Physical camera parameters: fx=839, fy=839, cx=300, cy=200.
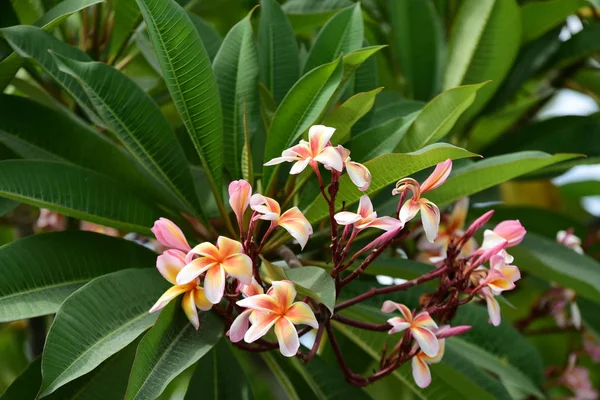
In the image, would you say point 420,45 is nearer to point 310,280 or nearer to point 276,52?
point 276,52

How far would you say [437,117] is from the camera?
981mm

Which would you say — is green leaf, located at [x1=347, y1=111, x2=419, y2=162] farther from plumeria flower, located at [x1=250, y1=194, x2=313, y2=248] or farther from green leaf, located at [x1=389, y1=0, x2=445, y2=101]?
green leaf, located at [x1=389, y1=0, x2=445, y2=101]

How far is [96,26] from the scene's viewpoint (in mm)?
1263

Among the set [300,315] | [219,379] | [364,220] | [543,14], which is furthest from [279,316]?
[543,14]

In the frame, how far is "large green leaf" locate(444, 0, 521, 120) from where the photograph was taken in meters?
1.36

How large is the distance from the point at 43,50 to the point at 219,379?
1.39 feet

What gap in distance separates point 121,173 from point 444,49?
2.14 ft

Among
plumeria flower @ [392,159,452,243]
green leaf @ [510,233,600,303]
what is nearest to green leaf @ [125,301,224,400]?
plumeria flower @ [392,159,452,243]

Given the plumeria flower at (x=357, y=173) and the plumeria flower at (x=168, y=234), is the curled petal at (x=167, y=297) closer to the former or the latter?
the plumeria flower at (x=168, y=234)

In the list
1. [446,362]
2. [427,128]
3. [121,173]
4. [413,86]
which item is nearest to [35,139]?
[121,173]

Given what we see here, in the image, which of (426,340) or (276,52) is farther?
(276,52)

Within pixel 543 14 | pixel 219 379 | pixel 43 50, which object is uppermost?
pixel 43 50

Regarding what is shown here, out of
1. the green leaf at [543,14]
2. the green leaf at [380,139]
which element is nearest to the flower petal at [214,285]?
the green leaf at [380,139]

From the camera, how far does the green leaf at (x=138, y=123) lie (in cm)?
91
